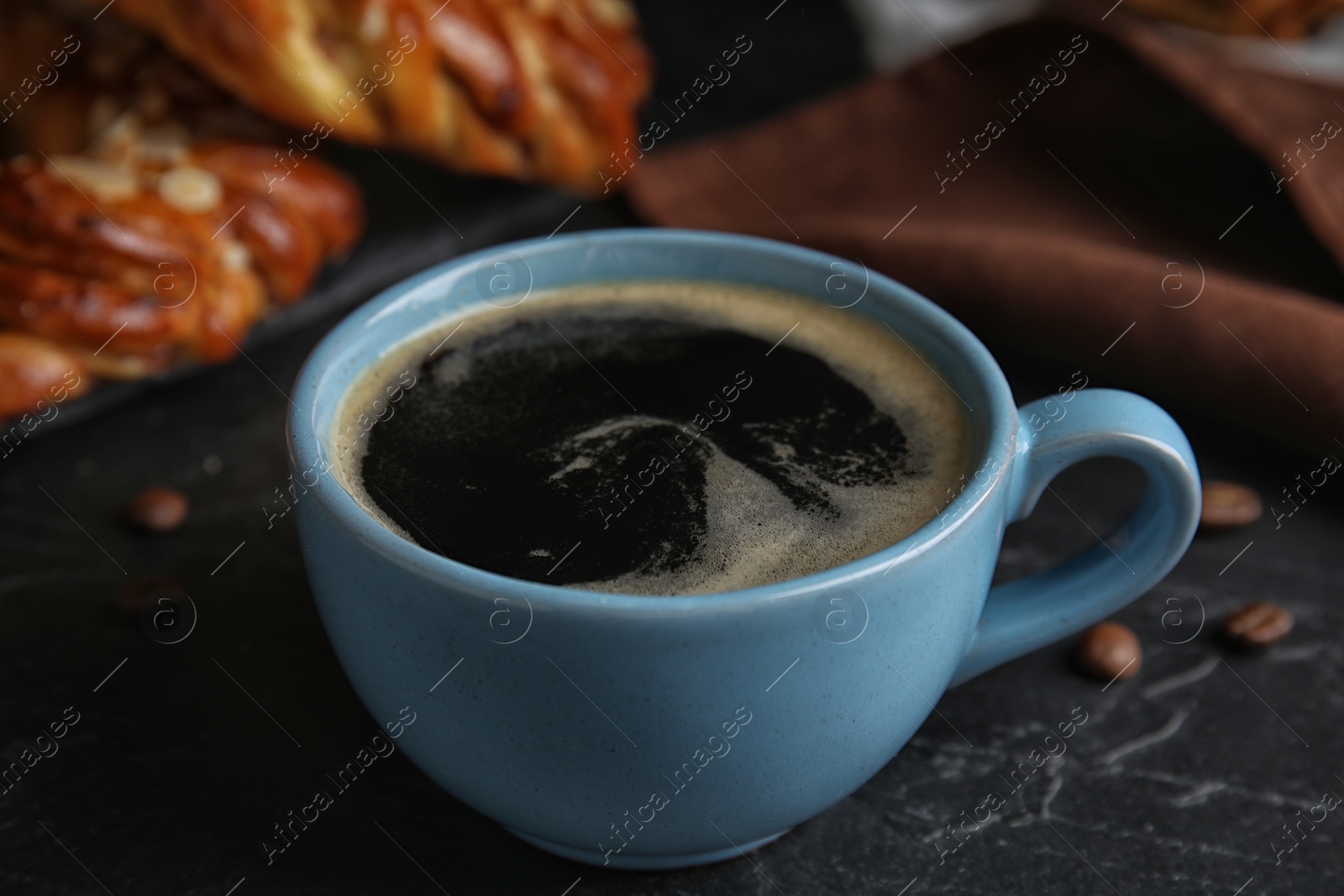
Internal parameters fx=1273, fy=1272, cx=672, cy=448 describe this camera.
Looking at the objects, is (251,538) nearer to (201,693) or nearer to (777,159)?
(201,693)

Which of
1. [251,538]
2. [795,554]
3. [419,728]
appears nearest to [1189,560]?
[795,554]

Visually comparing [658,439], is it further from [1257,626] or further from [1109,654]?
[1257,626]

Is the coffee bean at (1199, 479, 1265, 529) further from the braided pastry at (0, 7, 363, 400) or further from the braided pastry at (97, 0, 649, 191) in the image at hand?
the braided pastry at (0, 7, 363, 400)

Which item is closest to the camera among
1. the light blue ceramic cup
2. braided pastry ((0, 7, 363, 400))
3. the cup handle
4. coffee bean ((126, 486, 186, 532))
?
the light blue ceramic cup

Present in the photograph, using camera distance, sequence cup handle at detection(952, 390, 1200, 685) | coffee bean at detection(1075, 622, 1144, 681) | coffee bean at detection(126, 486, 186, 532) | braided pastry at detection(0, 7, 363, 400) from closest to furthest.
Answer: cup handle at detection(952, 390, 1200, 685)
coffee bean at detection(1075, 622, 1144, 681)
coffee bean at detection(126, 486, 186, 532)
braided pastry at detection(0, 7, 363, 400)

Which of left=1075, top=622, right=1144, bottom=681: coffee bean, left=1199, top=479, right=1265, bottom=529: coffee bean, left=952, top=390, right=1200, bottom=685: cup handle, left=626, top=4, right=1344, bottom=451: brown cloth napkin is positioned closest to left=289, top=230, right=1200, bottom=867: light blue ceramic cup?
left=952, top=390, right=1200, bottom=685: cup handle

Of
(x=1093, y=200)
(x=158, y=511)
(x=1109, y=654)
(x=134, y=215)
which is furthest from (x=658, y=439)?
(x=1093, y=200)
